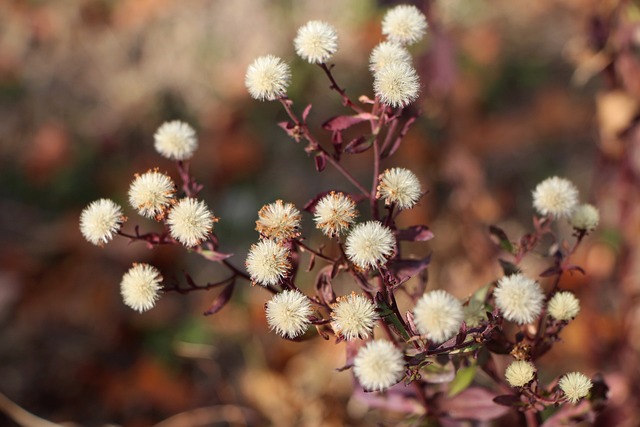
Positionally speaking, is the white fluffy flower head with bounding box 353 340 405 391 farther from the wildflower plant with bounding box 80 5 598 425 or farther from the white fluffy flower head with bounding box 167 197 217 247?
the white fluffy flower head with bounding box 167 197 217 247

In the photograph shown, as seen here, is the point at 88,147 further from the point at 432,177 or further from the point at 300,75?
the point at 432,177

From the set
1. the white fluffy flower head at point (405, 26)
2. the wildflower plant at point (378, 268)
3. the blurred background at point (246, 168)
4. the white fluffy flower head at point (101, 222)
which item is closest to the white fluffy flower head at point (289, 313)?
the wildflower plant at point (378, 268)

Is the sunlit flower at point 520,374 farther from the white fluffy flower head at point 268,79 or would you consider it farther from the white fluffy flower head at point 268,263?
the white fluffy flower head at point 268,79

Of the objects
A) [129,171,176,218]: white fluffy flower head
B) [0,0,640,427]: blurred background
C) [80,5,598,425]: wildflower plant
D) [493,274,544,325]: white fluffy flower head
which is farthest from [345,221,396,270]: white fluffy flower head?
[0,0,640,427]: blurred background

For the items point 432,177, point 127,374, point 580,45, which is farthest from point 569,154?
point 127,374

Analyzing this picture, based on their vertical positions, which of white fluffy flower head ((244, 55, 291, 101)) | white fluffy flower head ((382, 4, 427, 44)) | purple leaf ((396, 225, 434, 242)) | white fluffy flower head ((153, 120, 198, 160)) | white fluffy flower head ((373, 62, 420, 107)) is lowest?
purple leaf ((396, 225, 434, 242))

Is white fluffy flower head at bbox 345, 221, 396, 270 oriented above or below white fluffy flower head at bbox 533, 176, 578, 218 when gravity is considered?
below
